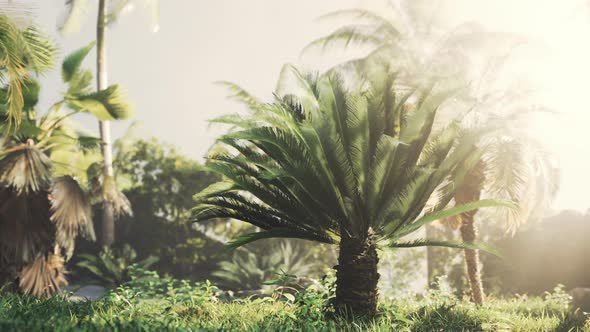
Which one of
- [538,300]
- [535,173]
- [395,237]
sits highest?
[535,173]

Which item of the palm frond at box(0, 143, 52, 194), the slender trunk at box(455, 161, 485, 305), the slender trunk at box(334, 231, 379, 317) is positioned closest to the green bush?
the slender trunk at box(334, 231, 379, 317)

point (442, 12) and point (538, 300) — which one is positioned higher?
point (442, 12)

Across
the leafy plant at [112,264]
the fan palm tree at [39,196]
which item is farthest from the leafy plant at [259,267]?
the fan palm tree at [39,196]

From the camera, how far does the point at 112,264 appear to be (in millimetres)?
20359

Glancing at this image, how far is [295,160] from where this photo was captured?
779cm

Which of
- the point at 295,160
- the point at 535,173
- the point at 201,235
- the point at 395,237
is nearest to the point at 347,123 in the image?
the point at 295,160

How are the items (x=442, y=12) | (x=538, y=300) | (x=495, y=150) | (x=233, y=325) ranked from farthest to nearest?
(x=442, y=12) → (x=538, y=300) → (x=495, y=150) → (x=233, y=325)

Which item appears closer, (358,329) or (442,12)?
(358,329)

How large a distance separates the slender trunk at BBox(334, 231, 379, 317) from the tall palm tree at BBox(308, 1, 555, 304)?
259 cm

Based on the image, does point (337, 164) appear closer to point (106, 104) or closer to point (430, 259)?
point (106, 104)

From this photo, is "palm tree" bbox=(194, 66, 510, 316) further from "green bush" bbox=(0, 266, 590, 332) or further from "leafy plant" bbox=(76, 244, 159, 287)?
"leafy plant" bbox=(76, 244, 159, 287)

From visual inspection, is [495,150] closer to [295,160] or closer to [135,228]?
[295,160]

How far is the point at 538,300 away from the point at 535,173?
3.96 m

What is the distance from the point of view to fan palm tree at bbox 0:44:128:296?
1069cm
